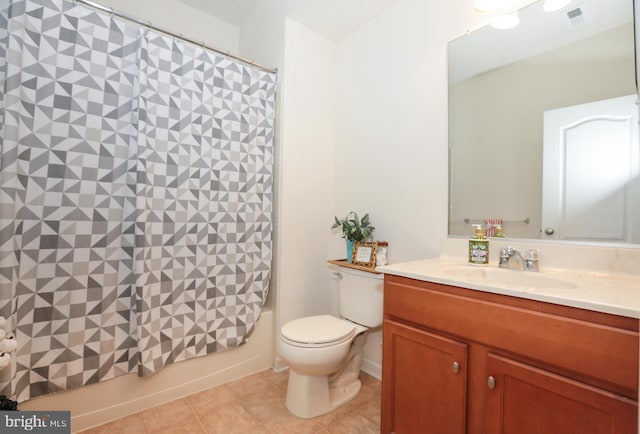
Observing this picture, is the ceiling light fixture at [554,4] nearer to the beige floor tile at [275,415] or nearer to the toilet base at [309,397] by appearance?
the toilet base at [309,397]

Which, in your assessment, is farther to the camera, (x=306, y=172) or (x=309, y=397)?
(x=306, y=172)

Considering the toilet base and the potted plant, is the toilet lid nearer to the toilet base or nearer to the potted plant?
the toilet base

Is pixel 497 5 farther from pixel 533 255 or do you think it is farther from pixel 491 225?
pixel 533 255

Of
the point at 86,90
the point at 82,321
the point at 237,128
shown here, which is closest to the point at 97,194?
the point at 86,90

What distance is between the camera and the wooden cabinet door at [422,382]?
105 centimetres

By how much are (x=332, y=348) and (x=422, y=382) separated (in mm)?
475

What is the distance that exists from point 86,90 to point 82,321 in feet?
3.57

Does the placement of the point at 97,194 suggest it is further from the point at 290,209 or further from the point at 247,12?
the point at 247,12

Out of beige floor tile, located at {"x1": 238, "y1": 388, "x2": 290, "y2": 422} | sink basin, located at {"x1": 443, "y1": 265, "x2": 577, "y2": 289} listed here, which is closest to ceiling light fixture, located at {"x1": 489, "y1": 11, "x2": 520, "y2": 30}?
sink basin, located at {"x1": 443, "y1": 265, "x2": 577, "y2": 289}

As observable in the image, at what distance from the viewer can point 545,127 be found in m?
1.36

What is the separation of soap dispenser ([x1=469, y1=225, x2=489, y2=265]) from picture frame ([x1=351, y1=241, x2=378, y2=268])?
22.1 inches

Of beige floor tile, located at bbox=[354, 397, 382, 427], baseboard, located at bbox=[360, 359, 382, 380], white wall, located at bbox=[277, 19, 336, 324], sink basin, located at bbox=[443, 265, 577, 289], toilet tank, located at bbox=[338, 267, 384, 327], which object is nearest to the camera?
sink basin, located at bbox=[443, 265, 577, 289]

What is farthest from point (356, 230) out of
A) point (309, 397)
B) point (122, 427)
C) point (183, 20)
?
point (183, 20)

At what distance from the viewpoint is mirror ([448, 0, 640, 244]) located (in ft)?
3.89
